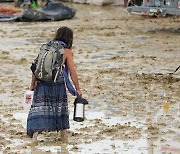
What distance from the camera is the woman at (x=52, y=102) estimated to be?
7816mm

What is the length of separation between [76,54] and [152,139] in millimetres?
7795

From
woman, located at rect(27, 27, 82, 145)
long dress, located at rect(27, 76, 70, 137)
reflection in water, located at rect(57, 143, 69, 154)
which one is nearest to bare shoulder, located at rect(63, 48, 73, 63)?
woman, located at rect(27, 27, 82, 145)

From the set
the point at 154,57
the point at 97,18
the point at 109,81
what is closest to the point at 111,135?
the point at 109,81

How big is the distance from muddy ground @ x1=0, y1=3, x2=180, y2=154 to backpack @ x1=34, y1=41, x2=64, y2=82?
858mm

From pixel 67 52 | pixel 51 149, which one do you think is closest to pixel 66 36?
pixel 67 52

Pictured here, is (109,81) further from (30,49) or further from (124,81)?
(30,49)

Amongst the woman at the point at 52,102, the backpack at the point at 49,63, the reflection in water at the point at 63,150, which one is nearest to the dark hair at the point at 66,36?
the woman at the point at 52,102

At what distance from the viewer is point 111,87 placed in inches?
459

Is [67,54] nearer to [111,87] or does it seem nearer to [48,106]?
[48,106]

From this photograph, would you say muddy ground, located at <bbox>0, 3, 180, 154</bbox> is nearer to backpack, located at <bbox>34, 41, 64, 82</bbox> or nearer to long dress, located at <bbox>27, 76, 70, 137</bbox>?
long dress, located at <bbox>27, 76, 70, 137</bbox>

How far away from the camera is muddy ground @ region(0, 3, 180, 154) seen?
8070mm

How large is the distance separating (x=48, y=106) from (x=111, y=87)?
3942mm

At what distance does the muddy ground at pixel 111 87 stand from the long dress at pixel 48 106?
266mm

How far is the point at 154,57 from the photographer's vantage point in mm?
15141
